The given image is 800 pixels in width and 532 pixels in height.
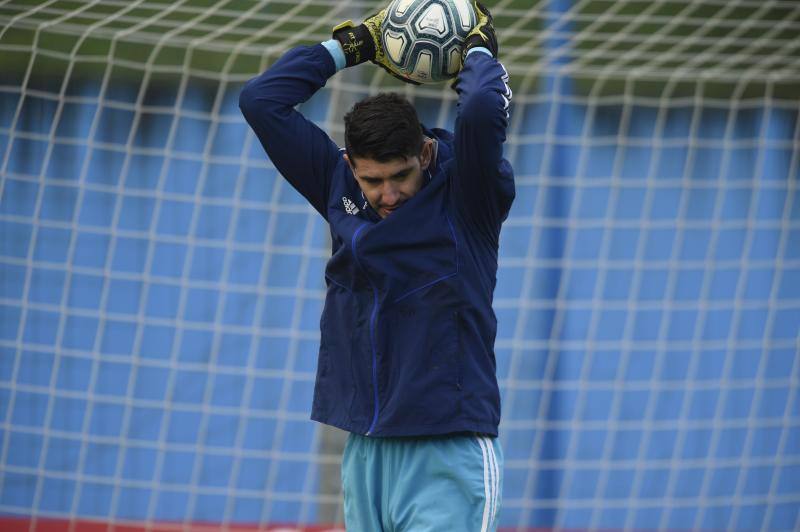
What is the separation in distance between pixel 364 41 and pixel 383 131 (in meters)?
0.44

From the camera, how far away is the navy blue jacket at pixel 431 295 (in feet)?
7.29

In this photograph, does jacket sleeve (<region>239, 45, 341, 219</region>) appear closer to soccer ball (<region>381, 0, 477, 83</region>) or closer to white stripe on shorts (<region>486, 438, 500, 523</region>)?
soccer ball (<region>381, 0, 477, 83</region>)

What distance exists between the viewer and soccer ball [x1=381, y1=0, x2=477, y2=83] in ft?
8.03

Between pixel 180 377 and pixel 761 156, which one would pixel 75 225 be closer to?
pixel 180 377

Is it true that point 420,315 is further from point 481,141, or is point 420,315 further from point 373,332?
point 481,141

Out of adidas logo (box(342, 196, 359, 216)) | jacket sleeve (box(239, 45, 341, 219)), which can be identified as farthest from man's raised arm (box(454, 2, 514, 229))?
jacket sleeve (box(239, 45, 341, 219))

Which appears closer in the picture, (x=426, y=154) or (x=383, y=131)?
(x=383, y=131)

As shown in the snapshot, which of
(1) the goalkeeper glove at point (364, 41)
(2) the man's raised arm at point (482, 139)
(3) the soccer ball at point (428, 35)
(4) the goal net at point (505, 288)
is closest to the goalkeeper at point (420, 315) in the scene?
(2) the man's raised arm at point (482, 139)

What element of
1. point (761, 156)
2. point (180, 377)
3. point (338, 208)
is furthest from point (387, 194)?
point (761, 156)

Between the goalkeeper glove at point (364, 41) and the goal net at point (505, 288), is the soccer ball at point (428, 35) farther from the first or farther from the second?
the goal net at point (505, 288)

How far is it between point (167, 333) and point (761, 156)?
319cm

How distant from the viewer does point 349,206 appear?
7.82 feet

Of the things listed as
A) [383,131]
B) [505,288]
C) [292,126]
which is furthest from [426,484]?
[505,288]

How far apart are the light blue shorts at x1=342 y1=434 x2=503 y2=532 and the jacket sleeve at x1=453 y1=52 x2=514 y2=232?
0.47 metres
